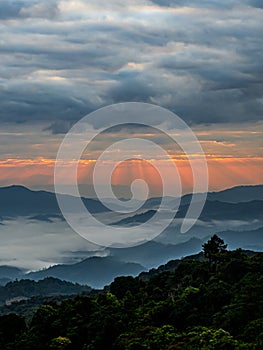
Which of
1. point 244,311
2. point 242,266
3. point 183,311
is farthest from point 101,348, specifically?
point 242,266

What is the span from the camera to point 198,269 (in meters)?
88.6

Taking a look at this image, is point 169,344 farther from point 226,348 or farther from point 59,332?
point 59,332

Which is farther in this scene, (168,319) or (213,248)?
(213,248)

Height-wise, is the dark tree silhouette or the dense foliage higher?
the dark tree silhouette

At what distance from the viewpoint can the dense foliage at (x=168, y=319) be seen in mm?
49812

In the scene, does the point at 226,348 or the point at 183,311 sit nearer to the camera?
the point at 226,348

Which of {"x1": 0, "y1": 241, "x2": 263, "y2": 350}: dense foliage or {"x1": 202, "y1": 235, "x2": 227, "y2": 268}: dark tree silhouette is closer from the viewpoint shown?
{"x1": 0, "y1": 241, "x2": 263, "y2": 350}: dense foliage

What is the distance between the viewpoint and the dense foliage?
49812mm

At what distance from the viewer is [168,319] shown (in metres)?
62.8

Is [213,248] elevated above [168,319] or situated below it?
above

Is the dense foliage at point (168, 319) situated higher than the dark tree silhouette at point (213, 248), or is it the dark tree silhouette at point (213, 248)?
the dark tree silhouette at point (213, 248)

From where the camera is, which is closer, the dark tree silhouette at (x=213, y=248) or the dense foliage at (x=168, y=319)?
the dense foliage at (x=168, y=319)

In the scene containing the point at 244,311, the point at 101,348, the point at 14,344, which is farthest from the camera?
the point at 14,344

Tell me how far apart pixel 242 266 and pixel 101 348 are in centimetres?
2778
